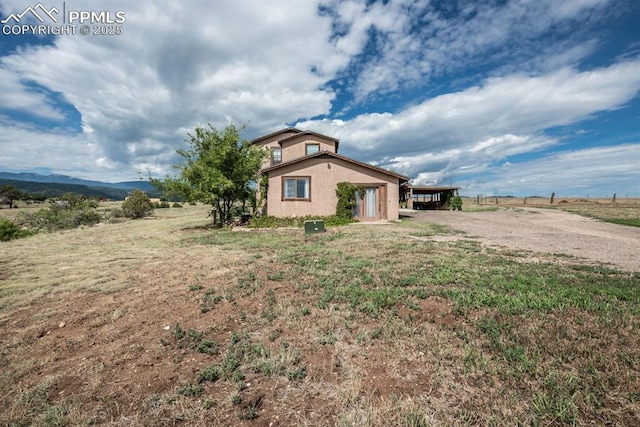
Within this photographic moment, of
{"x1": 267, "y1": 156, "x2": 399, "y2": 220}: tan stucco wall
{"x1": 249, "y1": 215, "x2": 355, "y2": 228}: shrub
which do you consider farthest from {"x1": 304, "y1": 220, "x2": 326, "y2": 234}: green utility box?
{"x1": 267, "y1": 156, "x2": 399, "y2": 220}: tan stucco wall

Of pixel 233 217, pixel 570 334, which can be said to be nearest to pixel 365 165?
pixel 233 217

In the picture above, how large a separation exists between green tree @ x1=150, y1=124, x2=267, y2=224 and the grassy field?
910 cm

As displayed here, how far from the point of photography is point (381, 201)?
1842 cm

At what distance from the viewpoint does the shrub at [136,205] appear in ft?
89.6

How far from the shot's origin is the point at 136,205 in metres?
27.6

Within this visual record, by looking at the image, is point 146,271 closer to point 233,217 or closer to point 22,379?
point 22,379

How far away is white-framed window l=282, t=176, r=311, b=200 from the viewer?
17844mm

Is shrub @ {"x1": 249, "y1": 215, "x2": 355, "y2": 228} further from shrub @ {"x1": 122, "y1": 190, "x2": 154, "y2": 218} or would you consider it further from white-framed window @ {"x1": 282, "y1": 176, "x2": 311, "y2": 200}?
shrub @ {"x1": 122, "y1": 190, "x2": 154, "y2": 218}

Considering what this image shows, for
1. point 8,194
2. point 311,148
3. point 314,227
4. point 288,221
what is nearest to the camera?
point 314,227

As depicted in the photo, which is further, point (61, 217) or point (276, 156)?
point (276, 156)

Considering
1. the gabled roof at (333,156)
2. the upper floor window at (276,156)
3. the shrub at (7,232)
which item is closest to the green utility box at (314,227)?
the gabled roof at (333,156)

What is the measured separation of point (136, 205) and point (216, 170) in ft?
56.8

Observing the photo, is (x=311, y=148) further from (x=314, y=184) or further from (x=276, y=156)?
(x=314, y=184)

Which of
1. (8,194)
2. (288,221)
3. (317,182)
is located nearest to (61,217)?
(288,221)
